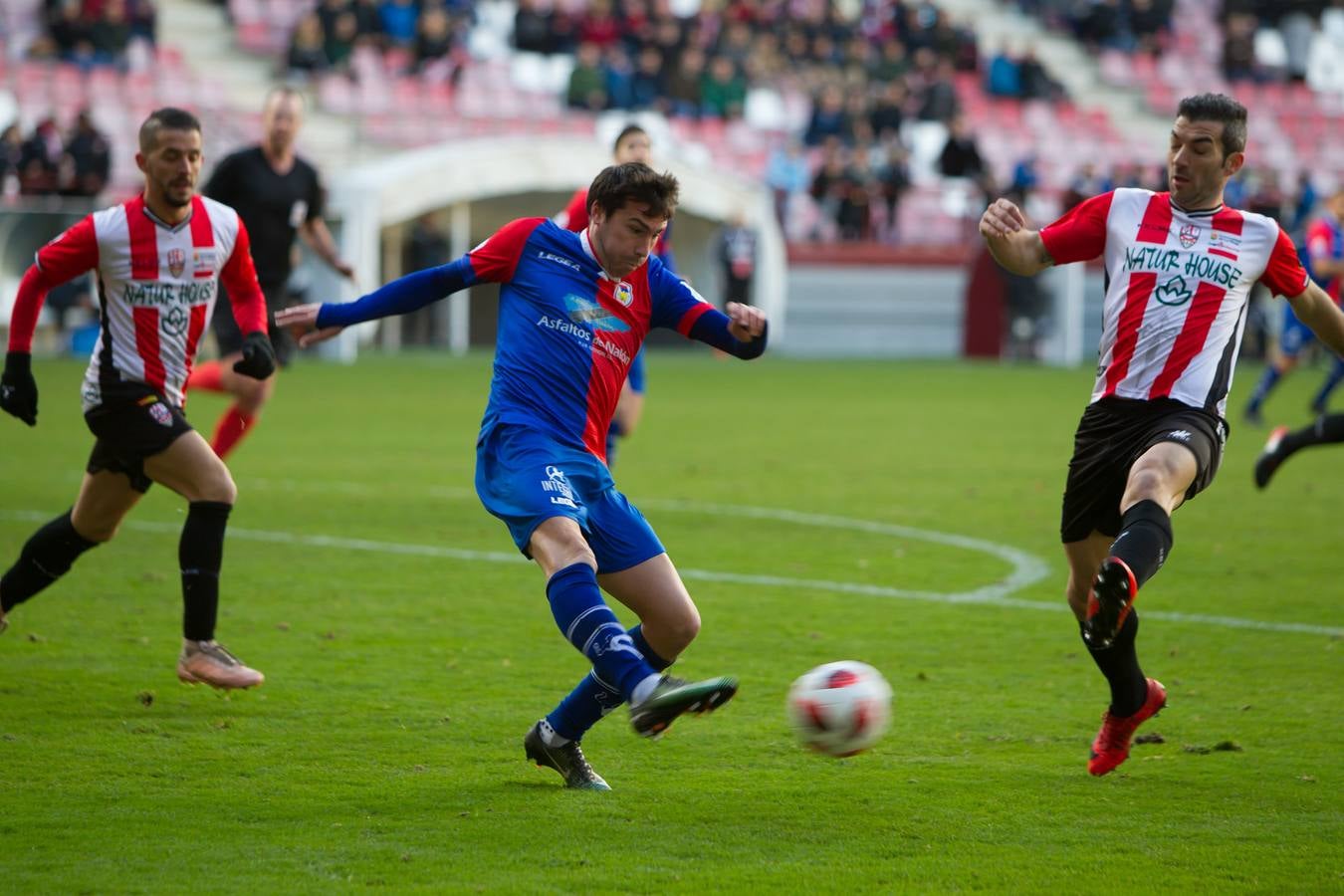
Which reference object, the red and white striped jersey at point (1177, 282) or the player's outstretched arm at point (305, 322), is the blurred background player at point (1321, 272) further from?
the player's outstretched arm at point (305, 322)

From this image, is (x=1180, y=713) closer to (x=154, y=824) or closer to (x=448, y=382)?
(x=154, y=824)

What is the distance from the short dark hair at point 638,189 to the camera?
5094 millimetres

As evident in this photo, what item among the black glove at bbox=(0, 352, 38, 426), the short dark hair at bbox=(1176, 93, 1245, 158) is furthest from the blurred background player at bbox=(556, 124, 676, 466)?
the short dark hair at bbox=(1176, 93, 1245, 158)

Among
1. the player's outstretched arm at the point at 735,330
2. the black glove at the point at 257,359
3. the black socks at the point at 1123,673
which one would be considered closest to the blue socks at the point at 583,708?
the player's outstretched arm at the point at 735,330

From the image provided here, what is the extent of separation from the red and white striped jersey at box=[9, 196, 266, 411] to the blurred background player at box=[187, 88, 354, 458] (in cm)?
343

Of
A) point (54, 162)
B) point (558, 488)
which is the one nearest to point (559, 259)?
point (558, 488)

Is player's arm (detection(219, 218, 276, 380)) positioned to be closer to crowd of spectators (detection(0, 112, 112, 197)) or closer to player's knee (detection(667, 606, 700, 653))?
player's knee (detection(667, 606, 700, 653))

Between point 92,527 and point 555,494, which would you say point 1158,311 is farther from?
point 92,527

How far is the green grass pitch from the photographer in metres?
4.43

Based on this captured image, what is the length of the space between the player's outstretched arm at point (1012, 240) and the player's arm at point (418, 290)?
1.43 metres

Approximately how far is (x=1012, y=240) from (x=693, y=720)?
6.33ft

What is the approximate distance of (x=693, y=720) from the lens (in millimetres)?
6125

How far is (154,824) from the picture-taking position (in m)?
4.65

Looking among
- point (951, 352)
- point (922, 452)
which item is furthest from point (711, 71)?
point (922, 452)
